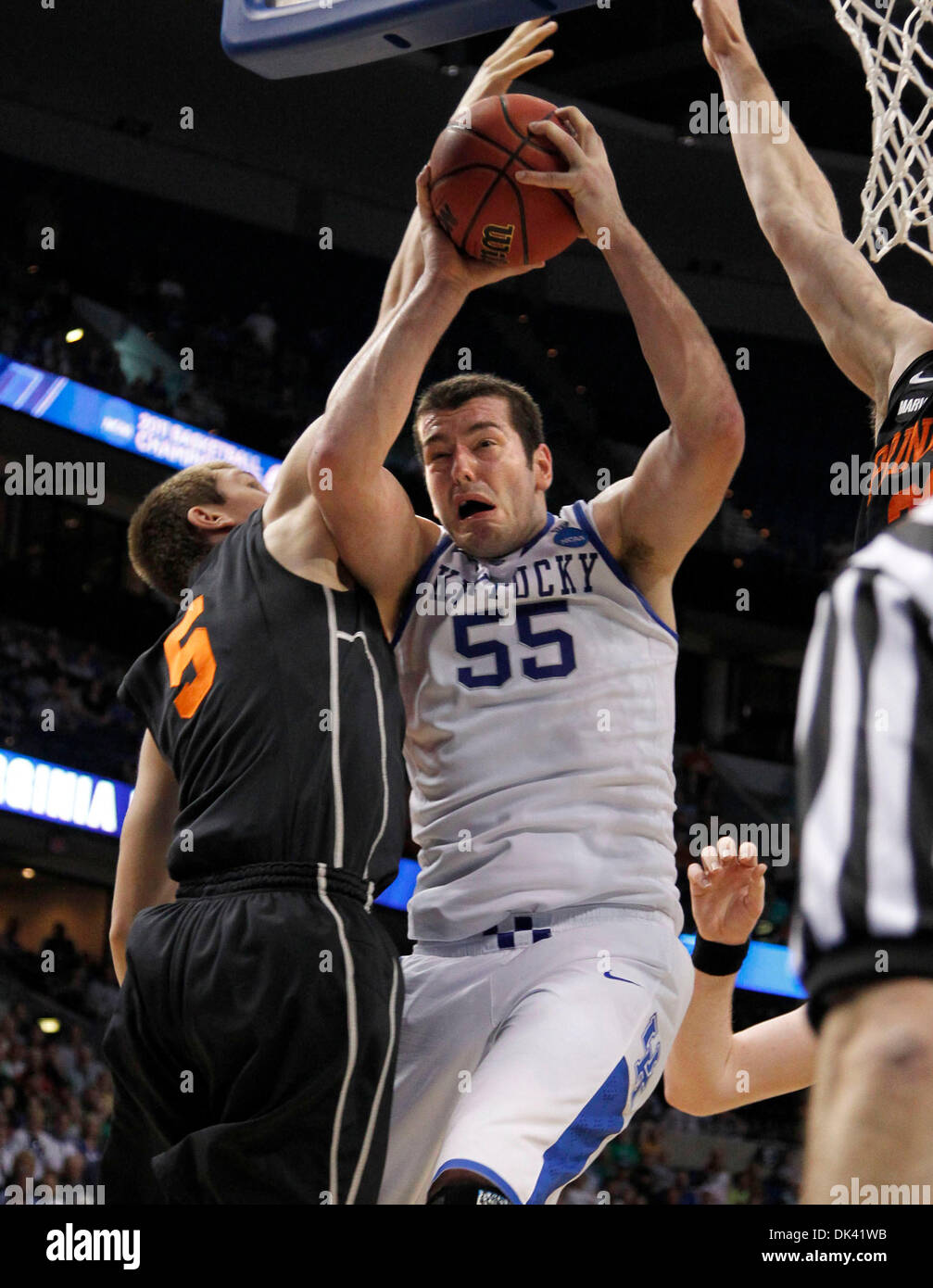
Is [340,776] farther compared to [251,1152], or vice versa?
[340,776]

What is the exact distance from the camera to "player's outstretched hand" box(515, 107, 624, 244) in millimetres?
3207

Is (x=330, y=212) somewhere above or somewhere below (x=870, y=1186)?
above

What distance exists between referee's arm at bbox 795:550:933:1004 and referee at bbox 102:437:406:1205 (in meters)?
1.75

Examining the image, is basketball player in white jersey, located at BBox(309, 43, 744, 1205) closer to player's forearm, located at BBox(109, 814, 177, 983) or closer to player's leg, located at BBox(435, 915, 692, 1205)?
player's leg, located at BBox(435, 915, 692, 1205)

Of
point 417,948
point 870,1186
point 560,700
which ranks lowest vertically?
point 870,1186

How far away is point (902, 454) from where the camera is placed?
3.27 meters

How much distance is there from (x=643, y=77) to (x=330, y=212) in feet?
13.2

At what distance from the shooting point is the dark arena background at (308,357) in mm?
13633

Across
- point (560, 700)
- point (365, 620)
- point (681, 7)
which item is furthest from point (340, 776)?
point (681, 7)

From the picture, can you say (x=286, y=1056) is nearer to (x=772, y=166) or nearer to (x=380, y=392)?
(x=380, y=392)

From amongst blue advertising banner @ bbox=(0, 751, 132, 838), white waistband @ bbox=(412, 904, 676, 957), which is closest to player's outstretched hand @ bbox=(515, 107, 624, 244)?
white waistband @ bbox=(412, 904, 676, 957)

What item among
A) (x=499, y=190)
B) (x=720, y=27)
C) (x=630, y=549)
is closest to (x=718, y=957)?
(x=630, y=549)

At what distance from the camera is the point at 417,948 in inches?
131

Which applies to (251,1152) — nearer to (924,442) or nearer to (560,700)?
(560,700)
